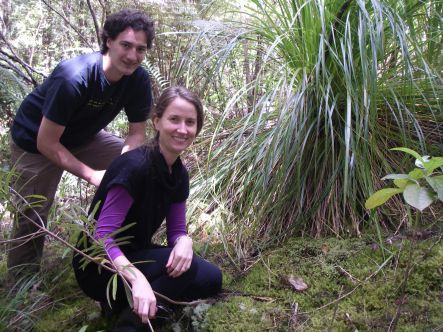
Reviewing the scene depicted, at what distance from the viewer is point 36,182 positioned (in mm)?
2285

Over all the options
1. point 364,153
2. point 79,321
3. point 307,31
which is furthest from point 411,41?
point 79,321

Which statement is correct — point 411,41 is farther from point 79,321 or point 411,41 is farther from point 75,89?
point 79,321

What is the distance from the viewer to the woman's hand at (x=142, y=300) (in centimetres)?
146

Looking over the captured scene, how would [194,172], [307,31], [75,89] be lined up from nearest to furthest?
1. [75,89]
2. [307,31]
3. [194,172]

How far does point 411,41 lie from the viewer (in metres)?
2.17

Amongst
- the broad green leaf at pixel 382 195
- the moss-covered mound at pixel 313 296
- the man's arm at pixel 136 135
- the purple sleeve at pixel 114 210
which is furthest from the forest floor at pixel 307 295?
the man's arm at pixel 136 135

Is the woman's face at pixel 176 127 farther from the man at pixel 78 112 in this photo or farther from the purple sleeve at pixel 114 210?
the man at pixel 78 112

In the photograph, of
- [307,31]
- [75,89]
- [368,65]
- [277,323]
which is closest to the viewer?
[277,323]

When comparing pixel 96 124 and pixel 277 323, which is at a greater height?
pixel 96 124

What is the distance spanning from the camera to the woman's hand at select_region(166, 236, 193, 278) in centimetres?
172

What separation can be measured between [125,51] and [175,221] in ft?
2.89

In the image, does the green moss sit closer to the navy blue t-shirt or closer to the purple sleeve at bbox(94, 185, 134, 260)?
the purple sleeve at bbox(94, 185, 134, 260)

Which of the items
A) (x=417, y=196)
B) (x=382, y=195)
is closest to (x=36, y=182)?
(x=382, y=195)

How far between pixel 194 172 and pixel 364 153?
4.31 feet
